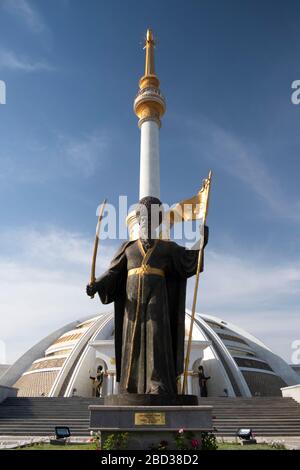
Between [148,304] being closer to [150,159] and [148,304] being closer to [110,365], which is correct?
[150,159]

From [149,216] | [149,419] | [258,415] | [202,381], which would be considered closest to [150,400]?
[149,419]

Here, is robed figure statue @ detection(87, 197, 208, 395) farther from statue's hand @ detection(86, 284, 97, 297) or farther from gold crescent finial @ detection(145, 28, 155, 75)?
gold crescent finial @ detection(145, 28, 155, 75)

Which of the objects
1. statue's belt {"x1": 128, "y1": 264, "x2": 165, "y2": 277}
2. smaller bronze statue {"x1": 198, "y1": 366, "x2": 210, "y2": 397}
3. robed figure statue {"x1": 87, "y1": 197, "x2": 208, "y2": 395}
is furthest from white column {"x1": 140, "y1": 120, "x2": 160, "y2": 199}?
smaller bronze statue {"x1": 198, "y1": 366, "x2": 210, "y2": 397}

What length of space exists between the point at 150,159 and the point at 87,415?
1242 centimetres

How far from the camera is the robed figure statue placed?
272 inches

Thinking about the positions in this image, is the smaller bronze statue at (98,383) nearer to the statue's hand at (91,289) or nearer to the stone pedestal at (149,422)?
the statue's hand at (91,289)

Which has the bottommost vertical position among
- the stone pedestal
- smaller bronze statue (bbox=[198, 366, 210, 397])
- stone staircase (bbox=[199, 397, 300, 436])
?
the stone pedestal

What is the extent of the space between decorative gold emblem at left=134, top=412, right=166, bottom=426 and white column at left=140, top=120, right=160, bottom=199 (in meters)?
9.84

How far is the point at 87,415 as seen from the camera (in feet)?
61.8

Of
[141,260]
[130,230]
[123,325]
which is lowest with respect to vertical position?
[123,325]

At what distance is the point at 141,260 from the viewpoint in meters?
7.53

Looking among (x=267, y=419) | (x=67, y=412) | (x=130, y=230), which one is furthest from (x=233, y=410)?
(x=130, y=230)
